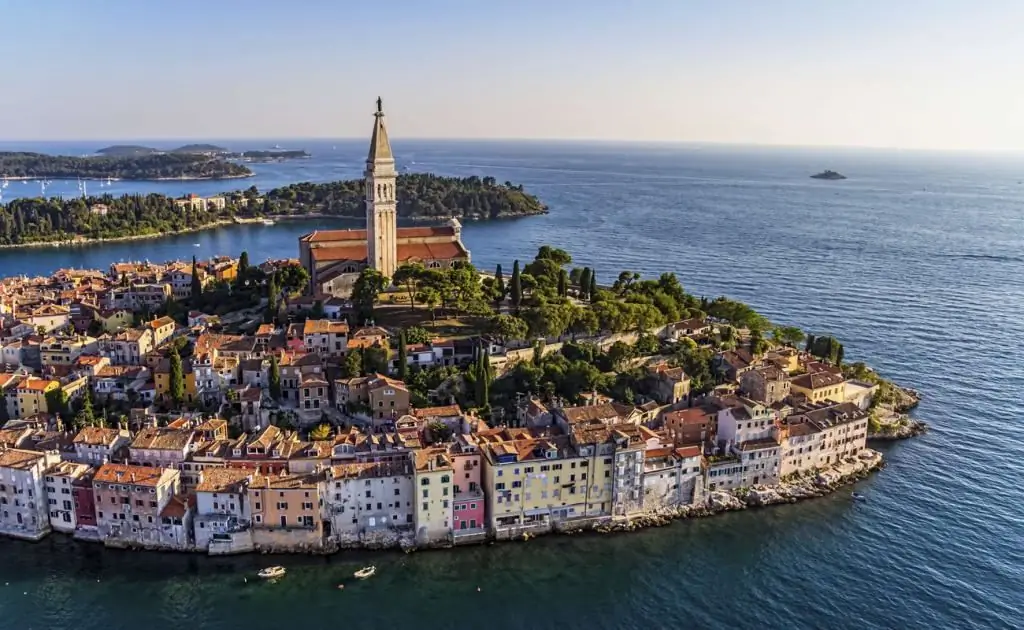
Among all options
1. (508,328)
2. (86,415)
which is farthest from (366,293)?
(86,415)

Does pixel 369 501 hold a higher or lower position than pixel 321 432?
lower

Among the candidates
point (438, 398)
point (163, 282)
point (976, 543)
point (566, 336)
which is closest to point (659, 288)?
point (566, 336)

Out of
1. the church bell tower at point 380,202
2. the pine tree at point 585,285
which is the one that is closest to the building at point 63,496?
the church bell tower at point 380,202

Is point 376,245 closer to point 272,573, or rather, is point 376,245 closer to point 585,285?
point 585,285

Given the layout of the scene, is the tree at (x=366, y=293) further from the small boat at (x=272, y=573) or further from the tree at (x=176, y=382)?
the small boat at (x=272, y=573)

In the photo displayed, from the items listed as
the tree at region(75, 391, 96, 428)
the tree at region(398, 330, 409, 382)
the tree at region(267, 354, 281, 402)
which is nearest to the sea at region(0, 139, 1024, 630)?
the tree at region(75, 391, 96, 428)

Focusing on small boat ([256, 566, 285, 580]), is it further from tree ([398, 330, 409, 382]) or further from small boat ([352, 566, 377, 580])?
tree ([398, 330, 409, 382])
